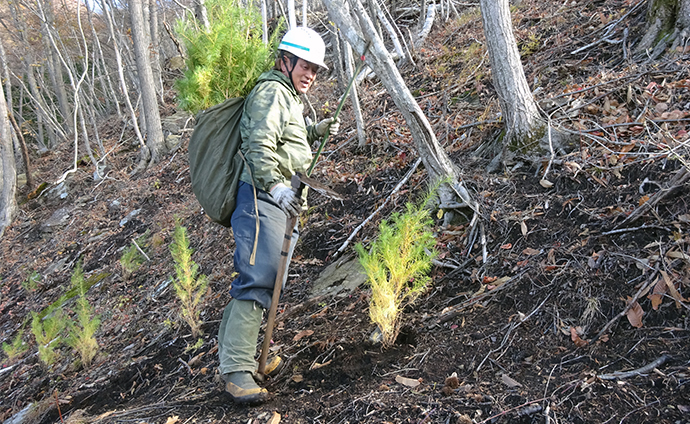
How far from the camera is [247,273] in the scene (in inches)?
101

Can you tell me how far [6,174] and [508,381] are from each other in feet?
44.8

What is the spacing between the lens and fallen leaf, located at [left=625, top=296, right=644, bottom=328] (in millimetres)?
2187

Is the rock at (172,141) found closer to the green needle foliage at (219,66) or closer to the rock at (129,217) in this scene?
the rock at (129,217)

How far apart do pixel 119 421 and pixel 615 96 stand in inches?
197

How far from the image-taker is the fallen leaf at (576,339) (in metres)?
2.24

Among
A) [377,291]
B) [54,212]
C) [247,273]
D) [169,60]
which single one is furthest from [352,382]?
[169,60]

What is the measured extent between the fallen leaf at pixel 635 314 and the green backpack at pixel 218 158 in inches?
96.8

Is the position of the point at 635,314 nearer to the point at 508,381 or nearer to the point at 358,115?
the point at 508,381

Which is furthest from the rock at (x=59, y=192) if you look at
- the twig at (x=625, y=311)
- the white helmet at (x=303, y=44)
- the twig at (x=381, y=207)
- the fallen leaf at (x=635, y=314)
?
the fallen leaf at (x=635, y=314)

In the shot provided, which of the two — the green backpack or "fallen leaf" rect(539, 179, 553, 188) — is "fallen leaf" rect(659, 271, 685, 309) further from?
the green backpack

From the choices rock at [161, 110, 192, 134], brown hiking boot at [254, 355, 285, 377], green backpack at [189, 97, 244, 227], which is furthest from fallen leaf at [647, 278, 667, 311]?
rock at [161, 110, 192, 134]

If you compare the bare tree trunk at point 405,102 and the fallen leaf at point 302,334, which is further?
the bare tree trunk at point 405,102

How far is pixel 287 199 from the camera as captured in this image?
2.46 m

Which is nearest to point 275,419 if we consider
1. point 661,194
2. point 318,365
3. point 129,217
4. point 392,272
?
point 318,365
